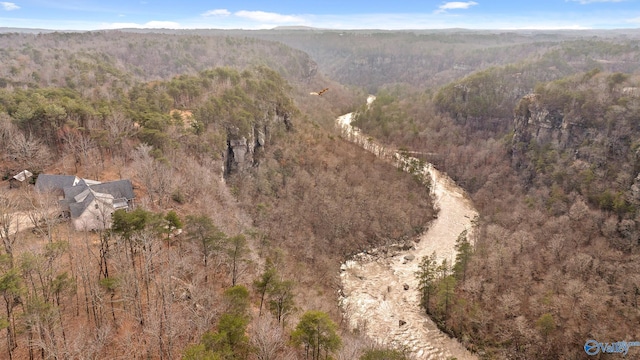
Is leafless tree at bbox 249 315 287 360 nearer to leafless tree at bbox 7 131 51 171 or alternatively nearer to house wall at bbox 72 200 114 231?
house wall at bbox 72 200 114 231

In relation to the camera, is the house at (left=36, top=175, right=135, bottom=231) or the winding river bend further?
the winding river bend

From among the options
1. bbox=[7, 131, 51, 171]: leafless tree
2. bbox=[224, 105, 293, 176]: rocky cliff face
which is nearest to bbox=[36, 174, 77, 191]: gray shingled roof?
bbox=[7, 131, 51, 171]: leafless tree

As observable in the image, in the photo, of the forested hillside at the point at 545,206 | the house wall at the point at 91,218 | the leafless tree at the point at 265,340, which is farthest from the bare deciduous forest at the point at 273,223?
the house wall at the point at 91,218

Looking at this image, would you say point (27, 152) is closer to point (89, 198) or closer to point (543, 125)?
point (89, 198)

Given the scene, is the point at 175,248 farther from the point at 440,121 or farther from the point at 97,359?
the point at 440,121

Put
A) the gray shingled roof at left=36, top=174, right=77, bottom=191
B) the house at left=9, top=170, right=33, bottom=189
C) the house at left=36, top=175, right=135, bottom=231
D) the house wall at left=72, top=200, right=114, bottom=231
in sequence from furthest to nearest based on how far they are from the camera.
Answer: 1. the house at left=9, top=170, right=33, bottom=189
2. the gray shingled roof at left=36, top=174, right=77, bottom=191
3. the house at left=36, top=175, right=135, bottom=231
4. the house wall at left=72, top=200, right=114, bottom=231

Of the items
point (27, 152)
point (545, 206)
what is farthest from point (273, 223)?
point (545, 206)

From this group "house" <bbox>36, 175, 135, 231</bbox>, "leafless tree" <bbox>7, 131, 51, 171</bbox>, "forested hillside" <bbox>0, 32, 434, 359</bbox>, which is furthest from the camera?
"leafless tree" <bbox>7, 131, 51, 171</bbox>
